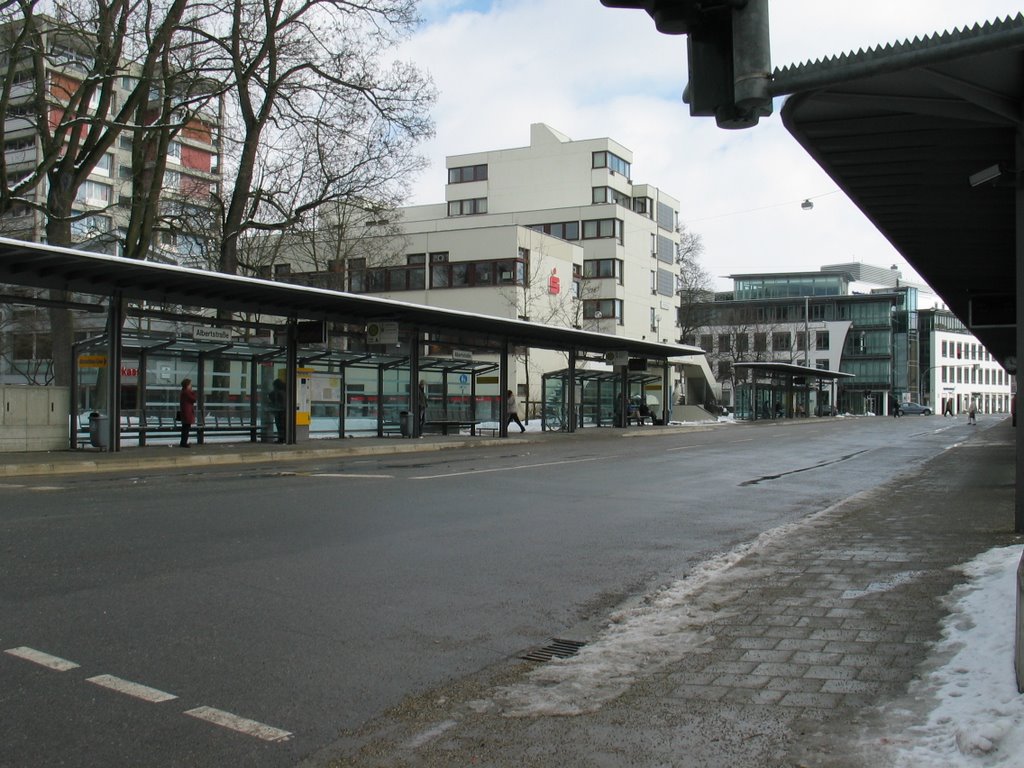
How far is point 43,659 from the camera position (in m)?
4.75

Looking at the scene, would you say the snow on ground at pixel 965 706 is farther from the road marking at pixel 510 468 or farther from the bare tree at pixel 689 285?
the bare tree at pixel 689 285

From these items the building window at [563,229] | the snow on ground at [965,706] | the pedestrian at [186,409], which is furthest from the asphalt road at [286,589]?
the building window at [563,229]

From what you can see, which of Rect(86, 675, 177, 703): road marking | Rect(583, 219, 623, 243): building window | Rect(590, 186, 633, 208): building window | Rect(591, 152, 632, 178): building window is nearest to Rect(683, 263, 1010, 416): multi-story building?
Rect(590, 186, 633, 208): building window

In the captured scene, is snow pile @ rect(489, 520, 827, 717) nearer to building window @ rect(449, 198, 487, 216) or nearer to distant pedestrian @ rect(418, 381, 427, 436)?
distant pedestrian @ rect(418, 381, 427, 436)

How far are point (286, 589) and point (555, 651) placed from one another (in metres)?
2.27

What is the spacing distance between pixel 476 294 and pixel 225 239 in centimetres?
3006

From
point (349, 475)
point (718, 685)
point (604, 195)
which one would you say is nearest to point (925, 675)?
point (718, 685)

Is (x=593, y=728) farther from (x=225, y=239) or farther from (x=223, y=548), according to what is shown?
(x=225, y=239)

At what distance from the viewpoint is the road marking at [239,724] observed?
387 centimetres

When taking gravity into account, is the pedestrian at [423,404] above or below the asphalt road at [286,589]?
above

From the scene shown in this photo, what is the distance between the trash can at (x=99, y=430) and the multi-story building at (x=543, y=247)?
24370 millimetres

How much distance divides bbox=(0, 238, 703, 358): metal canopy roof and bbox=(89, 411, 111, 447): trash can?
2635 mm

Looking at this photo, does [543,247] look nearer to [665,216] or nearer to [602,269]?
[602,269]

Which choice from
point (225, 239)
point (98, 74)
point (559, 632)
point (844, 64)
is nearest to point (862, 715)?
point (559, 632)
